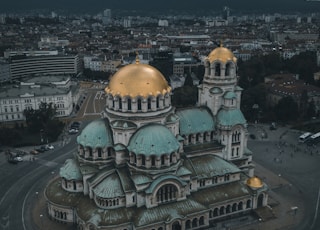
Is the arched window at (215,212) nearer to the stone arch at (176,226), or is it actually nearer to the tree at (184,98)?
the stone arch at (176,226)

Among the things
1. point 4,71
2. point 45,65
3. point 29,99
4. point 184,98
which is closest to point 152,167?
point 184,98

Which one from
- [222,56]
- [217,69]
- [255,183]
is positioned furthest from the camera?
[217,69]

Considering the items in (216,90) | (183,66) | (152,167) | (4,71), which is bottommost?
(152,167)

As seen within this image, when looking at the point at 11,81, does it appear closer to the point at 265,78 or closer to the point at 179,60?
the point at 179,60

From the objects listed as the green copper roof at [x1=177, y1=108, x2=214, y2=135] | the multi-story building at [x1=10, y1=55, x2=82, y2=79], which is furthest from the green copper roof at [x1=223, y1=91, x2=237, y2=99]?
the multi-story building at [x1=10, y1=55, x2=82, y2=79]

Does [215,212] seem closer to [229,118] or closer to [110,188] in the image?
[229,118]

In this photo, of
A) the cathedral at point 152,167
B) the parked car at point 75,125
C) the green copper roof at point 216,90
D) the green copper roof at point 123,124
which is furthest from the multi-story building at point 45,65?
the green copper roof at point 216,90
